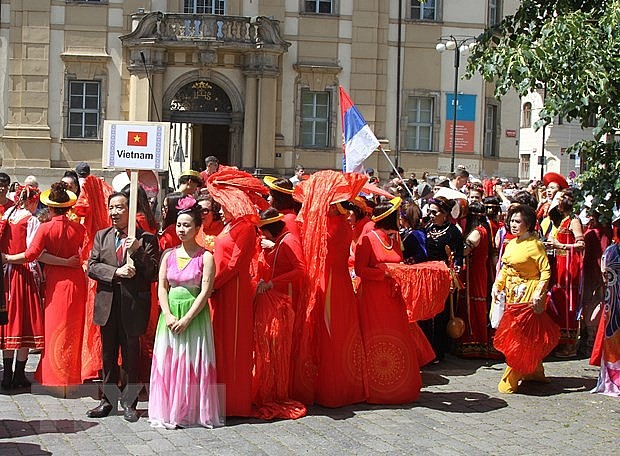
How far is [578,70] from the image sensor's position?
712cm

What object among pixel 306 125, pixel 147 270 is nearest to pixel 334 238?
pixel 147 270

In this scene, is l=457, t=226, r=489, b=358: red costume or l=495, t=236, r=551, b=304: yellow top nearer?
l=495, t=236, r=551, b=304: yellow top

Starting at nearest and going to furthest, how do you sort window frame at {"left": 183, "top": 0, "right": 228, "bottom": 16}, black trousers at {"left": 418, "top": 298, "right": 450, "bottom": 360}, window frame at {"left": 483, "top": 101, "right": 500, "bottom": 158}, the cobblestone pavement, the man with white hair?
1. the cobblestone pavement
2. black trousers at {"left": 418, "top": 298, "right": 450, "bottom": 360}
3. the man with white hair
4. window frame at {"left": 183, "top": 0, "right": 228, "bottom": 16}
5. window frame at {"left": 483, "top": 101, "right": 500, "bottom": 158}

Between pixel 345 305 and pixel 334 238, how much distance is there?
22.5 inches

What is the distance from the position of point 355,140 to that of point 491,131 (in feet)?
61.0

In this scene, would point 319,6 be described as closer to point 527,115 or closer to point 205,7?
point 205,7

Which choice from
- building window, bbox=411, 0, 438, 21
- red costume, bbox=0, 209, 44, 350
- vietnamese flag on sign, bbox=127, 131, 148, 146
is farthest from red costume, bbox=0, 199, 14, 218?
building window, bbox=411, 0, 438, 21

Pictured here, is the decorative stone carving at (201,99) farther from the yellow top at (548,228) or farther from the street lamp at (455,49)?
the yellow top at (548,228)

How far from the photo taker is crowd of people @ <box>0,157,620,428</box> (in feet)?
24.0

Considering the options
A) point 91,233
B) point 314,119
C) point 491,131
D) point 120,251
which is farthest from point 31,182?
point 491,131

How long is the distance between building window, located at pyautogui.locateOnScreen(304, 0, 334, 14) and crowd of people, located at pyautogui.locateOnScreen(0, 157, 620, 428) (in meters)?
18.8

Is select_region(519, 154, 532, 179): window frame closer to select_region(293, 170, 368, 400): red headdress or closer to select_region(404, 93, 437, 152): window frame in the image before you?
select_region(404, 93, 437, 152): window frame

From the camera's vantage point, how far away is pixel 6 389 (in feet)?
27.6

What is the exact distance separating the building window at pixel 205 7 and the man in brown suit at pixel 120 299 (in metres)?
20.3
